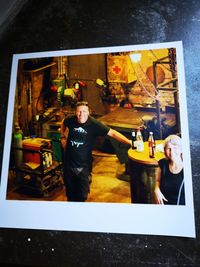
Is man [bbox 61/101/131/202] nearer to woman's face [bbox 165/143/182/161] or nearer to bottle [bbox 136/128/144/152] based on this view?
bottle [bbox 136/128/144/152]

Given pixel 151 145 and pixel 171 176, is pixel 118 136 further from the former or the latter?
pixel 171 176

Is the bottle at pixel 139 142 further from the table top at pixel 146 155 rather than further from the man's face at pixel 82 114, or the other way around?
the man's face at pixel 82 114

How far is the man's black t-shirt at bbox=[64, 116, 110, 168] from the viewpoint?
34.7 inches

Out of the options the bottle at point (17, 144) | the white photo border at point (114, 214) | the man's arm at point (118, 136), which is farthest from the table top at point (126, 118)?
the bottle at point (17, 144)

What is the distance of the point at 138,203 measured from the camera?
81cm

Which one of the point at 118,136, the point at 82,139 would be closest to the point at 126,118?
the point at 118,136

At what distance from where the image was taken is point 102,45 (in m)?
0.97

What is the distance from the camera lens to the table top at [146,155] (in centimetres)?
83

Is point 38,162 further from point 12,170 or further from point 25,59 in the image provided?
point 25,59

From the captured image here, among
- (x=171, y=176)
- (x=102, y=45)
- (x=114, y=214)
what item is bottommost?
(x=114, y=214)

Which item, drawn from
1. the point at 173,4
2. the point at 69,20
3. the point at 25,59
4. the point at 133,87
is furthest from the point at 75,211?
the point at 173,4

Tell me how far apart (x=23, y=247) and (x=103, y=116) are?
20.9 inches

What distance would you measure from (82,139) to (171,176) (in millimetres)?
334

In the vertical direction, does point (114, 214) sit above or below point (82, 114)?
below
